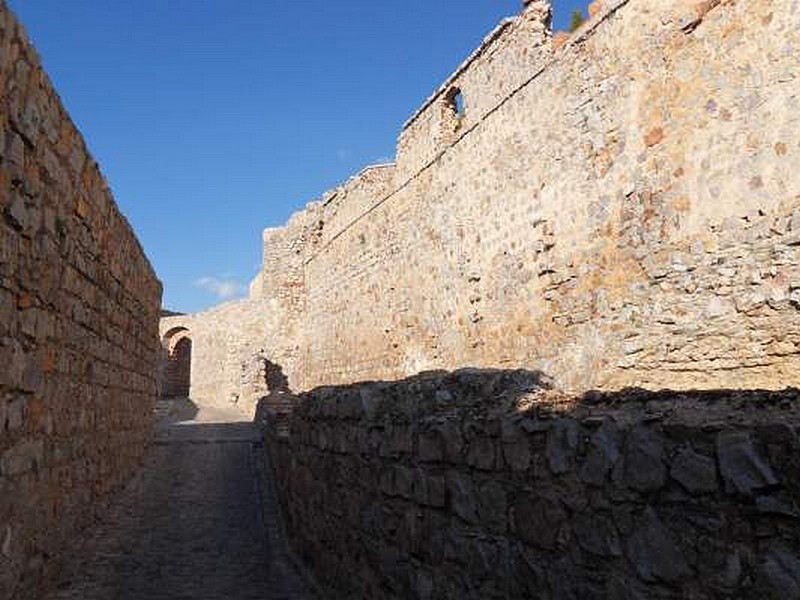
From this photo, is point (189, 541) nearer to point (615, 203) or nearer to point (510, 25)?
point (615, 203)

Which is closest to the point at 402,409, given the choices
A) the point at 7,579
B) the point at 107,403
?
the point at 7,579

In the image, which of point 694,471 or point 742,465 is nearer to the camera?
point 742,465

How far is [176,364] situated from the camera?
109 feet

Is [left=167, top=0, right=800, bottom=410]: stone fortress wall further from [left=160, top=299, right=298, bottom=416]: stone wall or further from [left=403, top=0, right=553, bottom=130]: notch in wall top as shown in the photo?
[left=160, top=299, right=298, bottom=416]: stone wall

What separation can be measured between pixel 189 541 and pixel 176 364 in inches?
1115

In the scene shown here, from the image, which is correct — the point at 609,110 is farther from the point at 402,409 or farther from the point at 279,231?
the point at 279,231

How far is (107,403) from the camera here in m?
6.70

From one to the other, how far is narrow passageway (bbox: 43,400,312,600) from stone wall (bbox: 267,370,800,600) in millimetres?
1278

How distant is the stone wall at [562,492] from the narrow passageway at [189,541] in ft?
4.19

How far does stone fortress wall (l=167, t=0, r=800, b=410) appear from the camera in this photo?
21.2ft

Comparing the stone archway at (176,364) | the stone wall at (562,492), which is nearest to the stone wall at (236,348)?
the stone archway at (176,364)

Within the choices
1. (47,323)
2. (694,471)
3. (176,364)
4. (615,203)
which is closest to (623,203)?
(615,203)

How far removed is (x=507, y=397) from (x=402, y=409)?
936 mm

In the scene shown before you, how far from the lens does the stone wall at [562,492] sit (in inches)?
72.7
